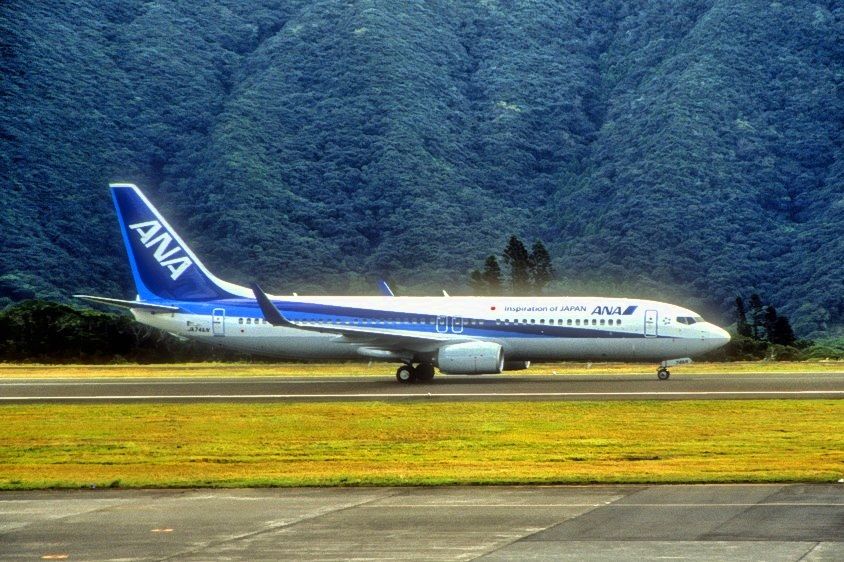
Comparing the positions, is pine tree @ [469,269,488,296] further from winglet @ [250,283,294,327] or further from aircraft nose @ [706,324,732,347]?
winglet @ [250,283,294,327]

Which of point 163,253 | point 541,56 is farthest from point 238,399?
point 541,56

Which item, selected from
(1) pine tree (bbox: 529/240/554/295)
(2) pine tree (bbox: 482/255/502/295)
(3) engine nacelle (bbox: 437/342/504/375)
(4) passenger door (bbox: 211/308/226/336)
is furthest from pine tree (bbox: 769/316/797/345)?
(4) passenger door (bbox: 211/308/226/336)

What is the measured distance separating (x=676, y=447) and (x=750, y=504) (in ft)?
26.3

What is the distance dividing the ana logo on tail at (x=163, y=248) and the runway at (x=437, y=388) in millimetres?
4517

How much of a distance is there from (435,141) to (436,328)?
268ft

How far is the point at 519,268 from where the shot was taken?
89.6 meters

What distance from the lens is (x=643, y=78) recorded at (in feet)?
449

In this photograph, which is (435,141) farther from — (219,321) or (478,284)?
(219,321)

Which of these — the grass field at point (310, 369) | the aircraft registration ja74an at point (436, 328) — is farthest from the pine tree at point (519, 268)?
the aircraft registration ja74an at point (436, 328)

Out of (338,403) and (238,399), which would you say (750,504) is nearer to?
(338,403)

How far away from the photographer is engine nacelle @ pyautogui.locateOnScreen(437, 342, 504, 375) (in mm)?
45438

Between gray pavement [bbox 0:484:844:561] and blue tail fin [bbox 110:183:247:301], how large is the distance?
2994cm

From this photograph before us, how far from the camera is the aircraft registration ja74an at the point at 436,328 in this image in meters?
47.1

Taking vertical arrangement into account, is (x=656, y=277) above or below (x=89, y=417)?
above
